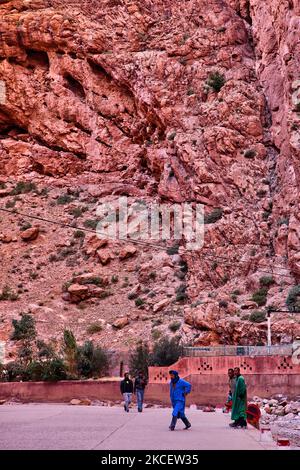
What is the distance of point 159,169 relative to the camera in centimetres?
4709

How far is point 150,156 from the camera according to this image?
47750 millimetres

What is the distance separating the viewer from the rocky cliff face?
35969 millimetres

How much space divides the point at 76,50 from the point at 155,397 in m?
34.7

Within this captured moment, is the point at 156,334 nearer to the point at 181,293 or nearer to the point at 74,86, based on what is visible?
the point at 181,293

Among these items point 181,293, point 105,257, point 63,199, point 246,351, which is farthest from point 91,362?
point 63,199

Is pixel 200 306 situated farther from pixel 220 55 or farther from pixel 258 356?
pixel 220 55

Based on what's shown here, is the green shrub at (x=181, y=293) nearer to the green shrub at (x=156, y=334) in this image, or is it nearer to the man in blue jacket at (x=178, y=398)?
the green shrub at (x=156, y=334)

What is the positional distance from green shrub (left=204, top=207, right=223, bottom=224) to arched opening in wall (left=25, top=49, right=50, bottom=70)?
73.4 feet

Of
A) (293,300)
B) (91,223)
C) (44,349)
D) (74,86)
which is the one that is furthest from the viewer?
(74,86)

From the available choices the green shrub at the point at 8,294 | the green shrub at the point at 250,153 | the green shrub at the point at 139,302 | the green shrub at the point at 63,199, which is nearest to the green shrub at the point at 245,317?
the green shrub at the point at 139,302

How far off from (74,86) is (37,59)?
159 inches

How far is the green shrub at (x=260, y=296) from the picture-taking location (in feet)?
107

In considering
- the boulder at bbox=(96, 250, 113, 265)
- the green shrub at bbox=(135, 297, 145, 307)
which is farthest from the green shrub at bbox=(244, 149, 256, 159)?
the boulder at bbox=(96, 250, 113, 265)

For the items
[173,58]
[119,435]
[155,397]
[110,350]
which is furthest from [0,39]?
[119,435]
